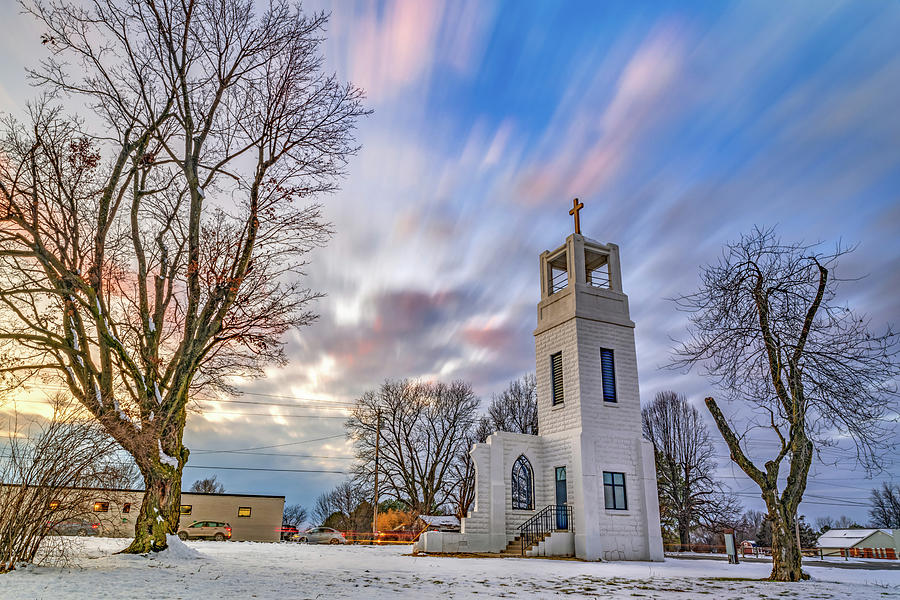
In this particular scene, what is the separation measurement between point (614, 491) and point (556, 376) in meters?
4.50

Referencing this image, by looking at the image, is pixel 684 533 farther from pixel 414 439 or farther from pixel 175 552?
pixel 175 552

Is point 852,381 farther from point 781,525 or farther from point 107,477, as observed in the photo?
point 107,477

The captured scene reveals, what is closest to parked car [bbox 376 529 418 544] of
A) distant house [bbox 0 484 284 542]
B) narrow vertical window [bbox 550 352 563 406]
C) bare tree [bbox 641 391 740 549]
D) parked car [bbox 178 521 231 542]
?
distant house [bbox 0 484 284 542]

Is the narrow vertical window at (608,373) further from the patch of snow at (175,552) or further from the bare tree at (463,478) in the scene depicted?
the bare tree at (463,478)

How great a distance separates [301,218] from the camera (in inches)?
557

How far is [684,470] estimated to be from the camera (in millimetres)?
35125

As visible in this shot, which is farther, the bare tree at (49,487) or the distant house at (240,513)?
the distant house at (240,513)

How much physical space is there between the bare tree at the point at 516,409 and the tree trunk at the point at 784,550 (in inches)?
1098

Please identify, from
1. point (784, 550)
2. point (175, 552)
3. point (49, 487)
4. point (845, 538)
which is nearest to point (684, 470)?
point (845, 538)

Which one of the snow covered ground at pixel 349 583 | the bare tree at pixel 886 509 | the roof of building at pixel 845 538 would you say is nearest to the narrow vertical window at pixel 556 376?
the snow covered ground at pixel 349 583

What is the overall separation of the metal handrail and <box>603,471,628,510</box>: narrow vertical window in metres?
1.34

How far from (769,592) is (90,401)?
11.6m

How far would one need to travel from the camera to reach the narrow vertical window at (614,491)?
60.8 feet

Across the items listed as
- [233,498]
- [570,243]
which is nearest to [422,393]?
[233,498]
